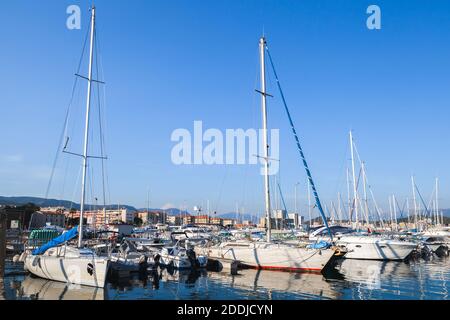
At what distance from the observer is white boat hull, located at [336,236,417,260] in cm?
4284

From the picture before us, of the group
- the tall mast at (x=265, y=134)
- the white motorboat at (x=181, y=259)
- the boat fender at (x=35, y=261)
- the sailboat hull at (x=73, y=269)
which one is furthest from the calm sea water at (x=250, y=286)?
the tall mast at (x=265, y=134)

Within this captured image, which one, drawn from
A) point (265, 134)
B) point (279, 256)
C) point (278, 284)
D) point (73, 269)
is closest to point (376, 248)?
point (279, 256)

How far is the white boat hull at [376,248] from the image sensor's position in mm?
42844

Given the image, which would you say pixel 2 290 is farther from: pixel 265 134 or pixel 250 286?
pixel 265 134

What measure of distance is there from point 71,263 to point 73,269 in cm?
39

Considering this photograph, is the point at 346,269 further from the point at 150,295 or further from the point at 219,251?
the point at 150,295

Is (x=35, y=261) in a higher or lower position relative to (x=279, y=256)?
higher

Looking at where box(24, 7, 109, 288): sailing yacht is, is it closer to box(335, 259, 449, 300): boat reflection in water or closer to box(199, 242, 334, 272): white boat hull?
box(199, 242, 334, 272): white boat hull

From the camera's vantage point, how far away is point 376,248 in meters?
44.2

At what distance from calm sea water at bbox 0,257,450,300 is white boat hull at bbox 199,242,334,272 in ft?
3.99

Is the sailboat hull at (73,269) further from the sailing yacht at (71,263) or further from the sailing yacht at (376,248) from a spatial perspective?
the sailing yacht at (376,248)

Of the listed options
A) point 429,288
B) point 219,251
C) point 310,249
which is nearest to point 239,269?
point 219,251

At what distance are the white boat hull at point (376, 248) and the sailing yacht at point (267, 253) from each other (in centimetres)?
1416
